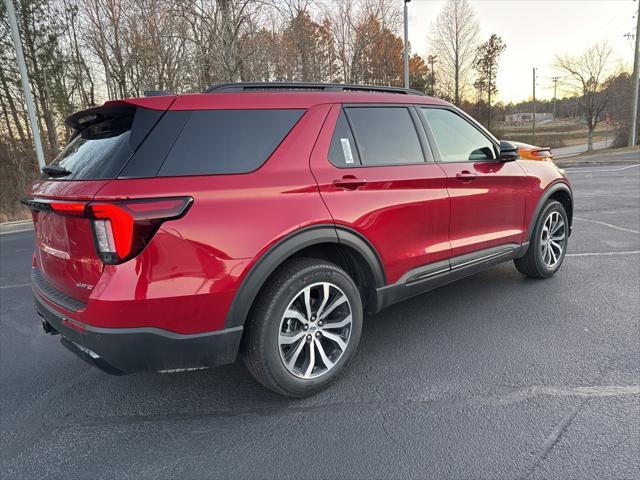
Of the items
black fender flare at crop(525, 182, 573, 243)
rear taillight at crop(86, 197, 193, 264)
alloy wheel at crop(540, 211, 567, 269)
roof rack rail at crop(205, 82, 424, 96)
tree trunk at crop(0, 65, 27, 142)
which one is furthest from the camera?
tree trunk at crop(0, 65, 27, 142)

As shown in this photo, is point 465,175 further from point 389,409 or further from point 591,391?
point 389,409

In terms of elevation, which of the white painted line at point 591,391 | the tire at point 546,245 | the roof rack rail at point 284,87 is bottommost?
the white painted line at point 591,391

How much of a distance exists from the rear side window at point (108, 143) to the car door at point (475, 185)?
2.15m

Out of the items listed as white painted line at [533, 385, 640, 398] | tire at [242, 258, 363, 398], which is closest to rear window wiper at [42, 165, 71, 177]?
tire at [242, 258, 363, 398]

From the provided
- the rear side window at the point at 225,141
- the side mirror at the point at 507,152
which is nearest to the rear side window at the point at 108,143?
the rear side window at the point at 225,141

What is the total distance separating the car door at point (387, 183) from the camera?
8.89 feet

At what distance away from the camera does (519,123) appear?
3179 inches

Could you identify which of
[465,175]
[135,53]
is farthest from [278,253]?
[135,53]

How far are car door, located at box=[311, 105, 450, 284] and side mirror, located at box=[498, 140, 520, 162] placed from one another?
898 millimetres

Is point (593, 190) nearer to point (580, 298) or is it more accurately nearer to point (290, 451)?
point (580, 298)

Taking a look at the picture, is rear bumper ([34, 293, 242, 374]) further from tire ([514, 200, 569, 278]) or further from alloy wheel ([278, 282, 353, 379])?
tire ([514, 200, 569, 278])

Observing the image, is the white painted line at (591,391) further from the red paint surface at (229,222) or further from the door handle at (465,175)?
the door handle at (465,175)

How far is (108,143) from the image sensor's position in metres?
2.33

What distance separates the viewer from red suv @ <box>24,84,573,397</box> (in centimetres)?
209
